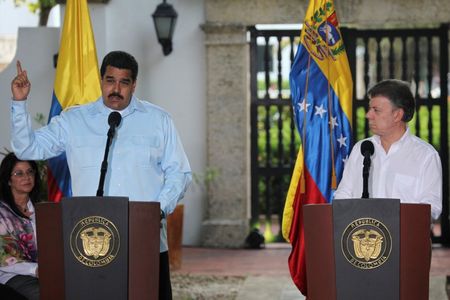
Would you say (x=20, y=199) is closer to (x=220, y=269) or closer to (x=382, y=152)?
(x=382, y=152)

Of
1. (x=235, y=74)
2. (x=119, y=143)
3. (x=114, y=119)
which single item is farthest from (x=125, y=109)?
(x=235, y=74)

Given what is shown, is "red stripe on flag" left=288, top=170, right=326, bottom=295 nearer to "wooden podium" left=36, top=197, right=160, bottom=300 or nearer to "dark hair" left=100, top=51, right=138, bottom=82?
"dark hair" left=100, top=51, right=138, bottom=82

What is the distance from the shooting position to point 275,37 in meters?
10.7

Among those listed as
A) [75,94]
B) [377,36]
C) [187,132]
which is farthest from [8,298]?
[377,36]

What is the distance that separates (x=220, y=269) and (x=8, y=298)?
4.47 meters

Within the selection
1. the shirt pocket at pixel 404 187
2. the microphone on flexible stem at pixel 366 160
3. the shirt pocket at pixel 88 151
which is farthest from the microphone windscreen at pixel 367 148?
the shirt pocket at pixel 88 151

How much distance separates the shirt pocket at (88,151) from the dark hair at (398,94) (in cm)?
128

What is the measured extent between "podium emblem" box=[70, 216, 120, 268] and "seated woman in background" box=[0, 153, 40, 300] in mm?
1326

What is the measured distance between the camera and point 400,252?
4031 mm

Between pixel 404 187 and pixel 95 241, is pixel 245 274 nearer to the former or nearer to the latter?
pixel 404 187

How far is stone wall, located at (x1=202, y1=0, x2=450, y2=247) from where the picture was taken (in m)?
10.3

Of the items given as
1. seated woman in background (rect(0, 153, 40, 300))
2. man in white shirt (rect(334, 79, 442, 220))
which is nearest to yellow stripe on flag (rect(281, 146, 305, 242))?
man in white shirt (rect(334, 79, 442, 220))

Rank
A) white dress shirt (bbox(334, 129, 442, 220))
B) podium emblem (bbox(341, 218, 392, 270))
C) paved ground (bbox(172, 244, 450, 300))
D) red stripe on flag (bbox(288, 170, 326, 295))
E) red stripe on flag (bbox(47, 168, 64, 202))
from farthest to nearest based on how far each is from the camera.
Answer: paved ground (bbox(172, 244, 450, 300)), red stripe on flag (bbox(47, 168, 64, 202)), red stripe on flag (bbox(288, 170, 326, 295)), white dress shirt (bbox(334, 129, 442, 220)), podium emblem (bbox(341, 218, 392, 270))

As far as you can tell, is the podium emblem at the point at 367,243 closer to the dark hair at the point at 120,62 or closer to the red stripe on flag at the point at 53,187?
the dark hair at the point at 120,62
